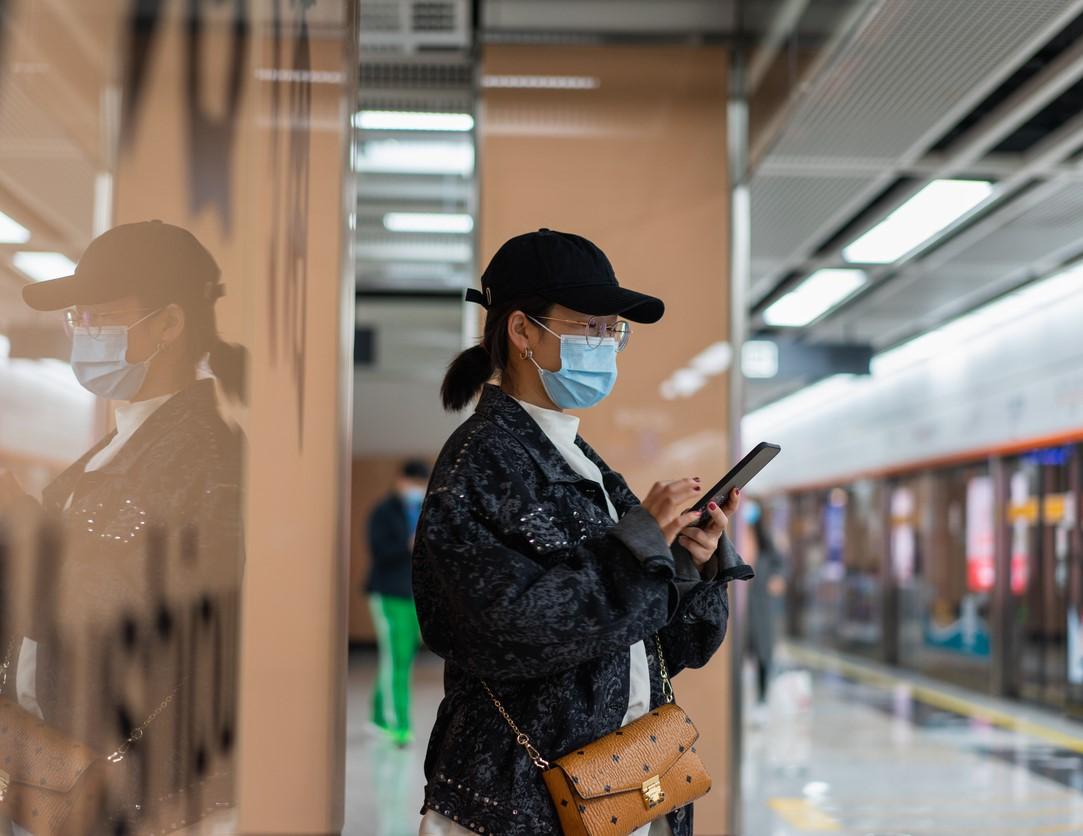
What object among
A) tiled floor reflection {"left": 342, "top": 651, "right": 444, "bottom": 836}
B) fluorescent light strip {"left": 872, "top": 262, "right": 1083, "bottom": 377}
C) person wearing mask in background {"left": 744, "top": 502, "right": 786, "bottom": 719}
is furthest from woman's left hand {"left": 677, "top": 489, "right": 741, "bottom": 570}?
fluorescent light strip {"left": 872, "top": 262, "right": 1083, "bottom": 377}

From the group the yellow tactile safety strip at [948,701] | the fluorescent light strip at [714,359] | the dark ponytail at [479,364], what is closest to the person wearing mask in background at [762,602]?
the yellow tactile safety strip at [948,701]

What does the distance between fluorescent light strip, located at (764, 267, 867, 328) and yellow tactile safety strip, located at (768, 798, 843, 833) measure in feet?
13.8

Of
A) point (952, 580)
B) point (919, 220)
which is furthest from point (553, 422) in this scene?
point (952, 580)

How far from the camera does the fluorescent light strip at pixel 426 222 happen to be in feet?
26.2

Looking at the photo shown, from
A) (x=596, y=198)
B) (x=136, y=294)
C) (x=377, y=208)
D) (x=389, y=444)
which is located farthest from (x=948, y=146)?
(x=389, y=444)

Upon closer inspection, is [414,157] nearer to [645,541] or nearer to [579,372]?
[579,372]

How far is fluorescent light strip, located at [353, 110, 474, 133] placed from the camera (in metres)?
5.72

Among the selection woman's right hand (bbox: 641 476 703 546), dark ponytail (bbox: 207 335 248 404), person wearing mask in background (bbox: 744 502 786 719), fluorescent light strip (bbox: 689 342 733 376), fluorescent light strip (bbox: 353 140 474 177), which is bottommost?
person wearing mask in background (bbox: 744 502 786 719)

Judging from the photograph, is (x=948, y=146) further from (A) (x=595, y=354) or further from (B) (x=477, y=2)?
(A) (x=595, y=354)

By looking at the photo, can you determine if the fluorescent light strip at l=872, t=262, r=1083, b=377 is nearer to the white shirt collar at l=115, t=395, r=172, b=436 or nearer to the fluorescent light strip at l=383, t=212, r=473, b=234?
the fluorescent light strip at l=383, t=212, r=473, b=234

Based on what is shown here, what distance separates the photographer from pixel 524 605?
139 cm

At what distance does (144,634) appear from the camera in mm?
1097

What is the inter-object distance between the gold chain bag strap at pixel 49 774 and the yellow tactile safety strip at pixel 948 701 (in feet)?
25.1

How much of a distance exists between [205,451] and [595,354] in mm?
732
